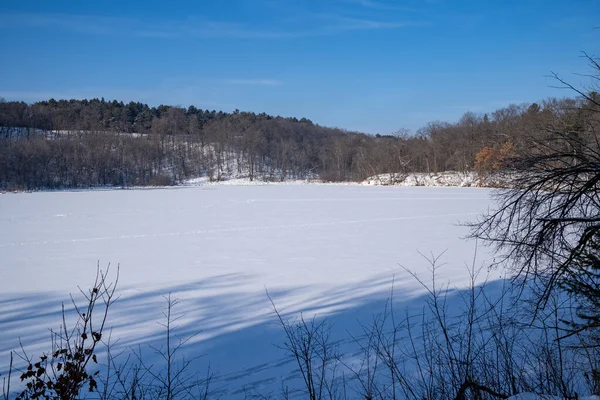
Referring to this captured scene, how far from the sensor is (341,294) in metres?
8.07

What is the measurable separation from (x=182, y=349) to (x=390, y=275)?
Result: 4961 mm

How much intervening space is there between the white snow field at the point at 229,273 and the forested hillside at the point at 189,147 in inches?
1311

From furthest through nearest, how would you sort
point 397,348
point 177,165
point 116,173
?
point 177,165
point 116,173
point 397,348

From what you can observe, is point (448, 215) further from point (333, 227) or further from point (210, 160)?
point (210, 160)

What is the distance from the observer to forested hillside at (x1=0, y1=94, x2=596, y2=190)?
5962 centimetres

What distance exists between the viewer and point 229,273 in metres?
9.77

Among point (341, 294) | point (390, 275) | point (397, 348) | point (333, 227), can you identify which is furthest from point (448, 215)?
point (397, 348)

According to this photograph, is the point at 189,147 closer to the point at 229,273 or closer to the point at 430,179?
the point at 430,179

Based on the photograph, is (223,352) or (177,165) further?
(177,165)

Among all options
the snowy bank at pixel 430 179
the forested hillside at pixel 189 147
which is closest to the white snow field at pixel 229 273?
the snowy bank at pixel 430 179

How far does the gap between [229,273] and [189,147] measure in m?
75.6

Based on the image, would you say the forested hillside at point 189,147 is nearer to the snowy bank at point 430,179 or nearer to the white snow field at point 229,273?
the snowy bank at point 430,179

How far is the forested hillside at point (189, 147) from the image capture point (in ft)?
196

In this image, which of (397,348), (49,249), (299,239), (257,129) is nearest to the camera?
(397,348)
